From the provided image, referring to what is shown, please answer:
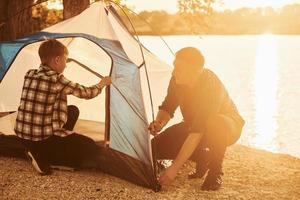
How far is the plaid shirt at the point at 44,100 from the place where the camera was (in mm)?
5742

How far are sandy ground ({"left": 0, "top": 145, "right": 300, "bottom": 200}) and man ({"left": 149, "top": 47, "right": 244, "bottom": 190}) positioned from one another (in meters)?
0.20

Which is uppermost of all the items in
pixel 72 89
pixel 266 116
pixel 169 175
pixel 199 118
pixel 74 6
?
pixel 74 6

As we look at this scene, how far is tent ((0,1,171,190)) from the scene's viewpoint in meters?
6.10

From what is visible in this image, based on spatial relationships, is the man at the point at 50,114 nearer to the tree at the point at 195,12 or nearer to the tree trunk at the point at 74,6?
the tree trunk at the point at 74,6

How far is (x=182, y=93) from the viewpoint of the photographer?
6.08 metres

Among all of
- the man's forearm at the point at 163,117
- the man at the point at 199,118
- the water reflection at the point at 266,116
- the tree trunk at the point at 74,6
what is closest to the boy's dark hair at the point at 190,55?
the man at the point at 199,118

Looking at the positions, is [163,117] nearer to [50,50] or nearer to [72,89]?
[72,89]

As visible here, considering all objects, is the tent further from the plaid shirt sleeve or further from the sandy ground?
the plaid shirt sleeve

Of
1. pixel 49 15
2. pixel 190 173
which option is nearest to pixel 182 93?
pixel 190 173

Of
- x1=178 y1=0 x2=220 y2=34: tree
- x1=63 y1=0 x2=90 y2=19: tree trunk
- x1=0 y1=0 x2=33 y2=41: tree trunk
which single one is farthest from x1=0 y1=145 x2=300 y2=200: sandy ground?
x1=178 y1=0 x2=220 y2=34: tree

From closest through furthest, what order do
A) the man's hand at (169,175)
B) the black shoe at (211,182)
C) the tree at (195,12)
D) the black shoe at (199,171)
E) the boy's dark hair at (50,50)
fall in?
the man's hand at (169,175)
the boy's dark hair at (50,50)
the black shoe at (211,182)
the black shoe at (199,171)
the tree at (195,12)

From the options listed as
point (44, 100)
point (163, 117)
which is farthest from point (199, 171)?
point (44, 100)

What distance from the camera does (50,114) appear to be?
5914 mm

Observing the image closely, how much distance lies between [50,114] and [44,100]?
0.66ft
